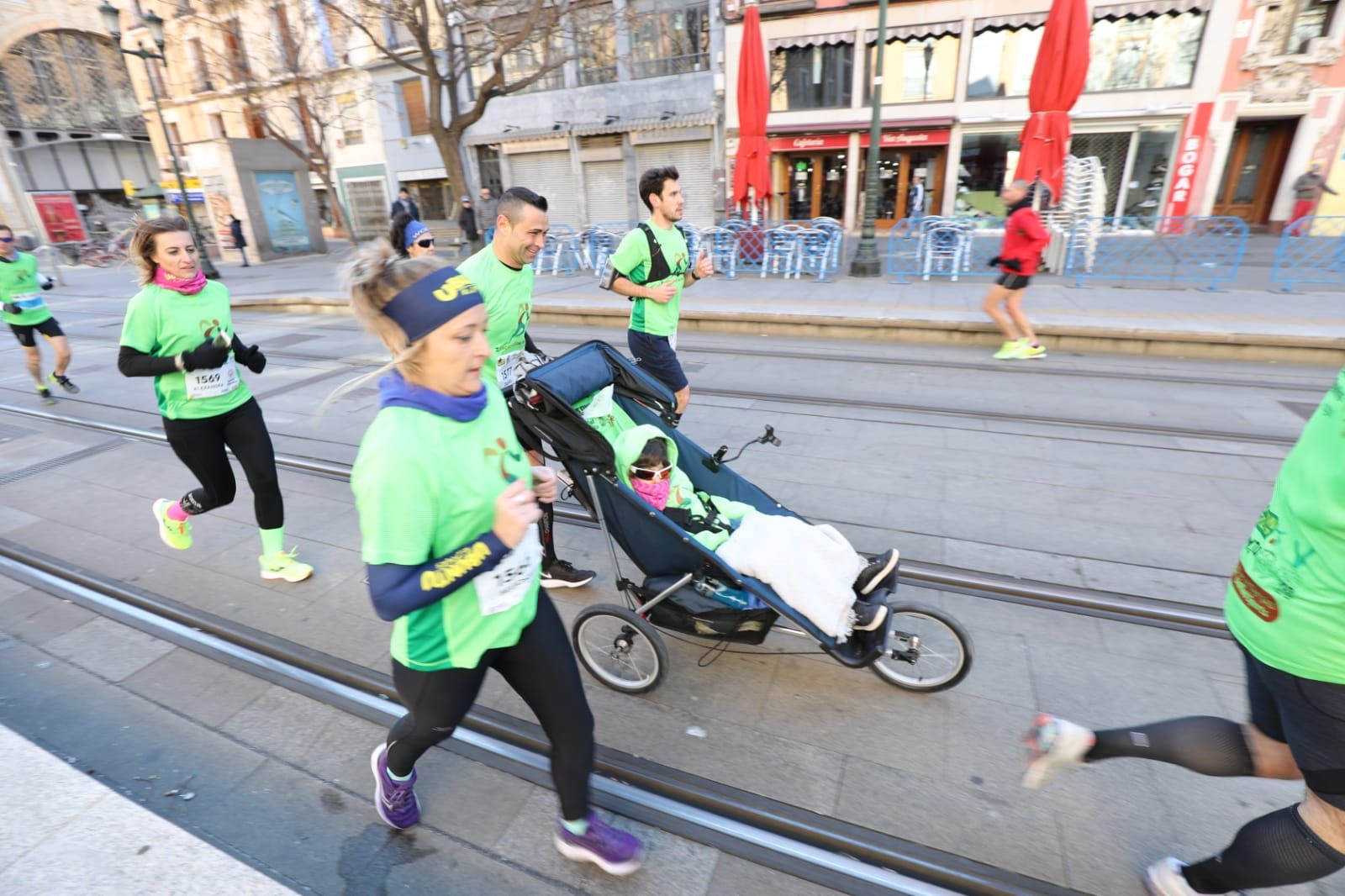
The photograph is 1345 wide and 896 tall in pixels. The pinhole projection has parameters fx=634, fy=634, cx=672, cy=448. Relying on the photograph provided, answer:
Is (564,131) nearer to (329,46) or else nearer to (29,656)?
(329,46)

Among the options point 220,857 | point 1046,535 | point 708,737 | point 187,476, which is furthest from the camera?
point 187,476

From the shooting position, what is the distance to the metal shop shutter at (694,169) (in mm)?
22797

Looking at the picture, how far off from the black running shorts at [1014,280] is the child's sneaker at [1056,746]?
7.07m

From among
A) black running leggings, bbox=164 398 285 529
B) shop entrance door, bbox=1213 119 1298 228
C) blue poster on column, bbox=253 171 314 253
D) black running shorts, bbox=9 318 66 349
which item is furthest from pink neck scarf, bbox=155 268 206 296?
shop entrance door, bbox=1213 119 1298 228

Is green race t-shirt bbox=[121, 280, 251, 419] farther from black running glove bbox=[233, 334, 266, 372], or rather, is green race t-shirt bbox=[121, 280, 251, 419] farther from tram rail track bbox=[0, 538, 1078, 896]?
tram rail track bbox=[0, 538, 1078, 896]

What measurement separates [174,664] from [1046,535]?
5.24 meters

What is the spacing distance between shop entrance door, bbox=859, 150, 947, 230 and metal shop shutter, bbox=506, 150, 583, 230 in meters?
11.4

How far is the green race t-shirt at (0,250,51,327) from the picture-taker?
7.37 meters

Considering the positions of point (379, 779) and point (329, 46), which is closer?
point (379, 779)

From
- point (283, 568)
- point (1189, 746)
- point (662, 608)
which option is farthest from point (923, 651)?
point (283, 568)

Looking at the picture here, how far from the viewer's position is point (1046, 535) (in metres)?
4.22

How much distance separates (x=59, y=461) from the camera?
6.18 metres

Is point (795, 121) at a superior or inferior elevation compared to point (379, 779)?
superior

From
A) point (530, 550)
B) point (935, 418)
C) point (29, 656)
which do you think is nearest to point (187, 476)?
point (29, 656)
